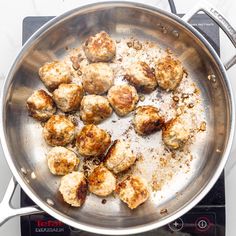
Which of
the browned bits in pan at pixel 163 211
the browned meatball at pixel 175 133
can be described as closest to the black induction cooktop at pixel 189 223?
the browned bits in pan at pixel 163 211

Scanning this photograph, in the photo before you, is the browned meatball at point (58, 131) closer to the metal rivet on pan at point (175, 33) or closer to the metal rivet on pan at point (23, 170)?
the metal rivet on pan at point (23, 170)

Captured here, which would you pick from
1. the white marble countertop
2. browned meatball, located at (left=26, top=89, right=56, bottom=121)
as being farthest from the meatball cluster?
the white marble countertop

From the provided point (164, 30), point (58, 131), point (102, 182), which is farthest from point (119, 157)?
point (164, 30)

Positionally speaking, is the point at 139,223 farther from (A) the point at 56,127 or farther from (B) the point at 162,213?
(A) the point at 56,127

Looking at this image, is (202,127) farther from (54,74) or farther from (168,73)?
(54,74)

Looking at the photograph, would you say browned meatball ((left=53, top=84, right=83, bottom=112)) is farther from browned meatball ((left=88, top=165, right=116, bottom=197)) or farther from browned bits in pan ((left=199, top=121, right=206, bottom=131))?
browned bits in pan ((left=199, top=121, right=206, bottom=131))

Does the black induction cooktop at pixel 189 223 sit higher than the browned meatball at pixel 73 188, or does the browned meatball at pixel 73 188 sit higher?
the browned meatball at pixel 73 188

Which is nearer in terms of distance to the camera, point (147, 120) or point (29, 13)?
point (147, 120)
